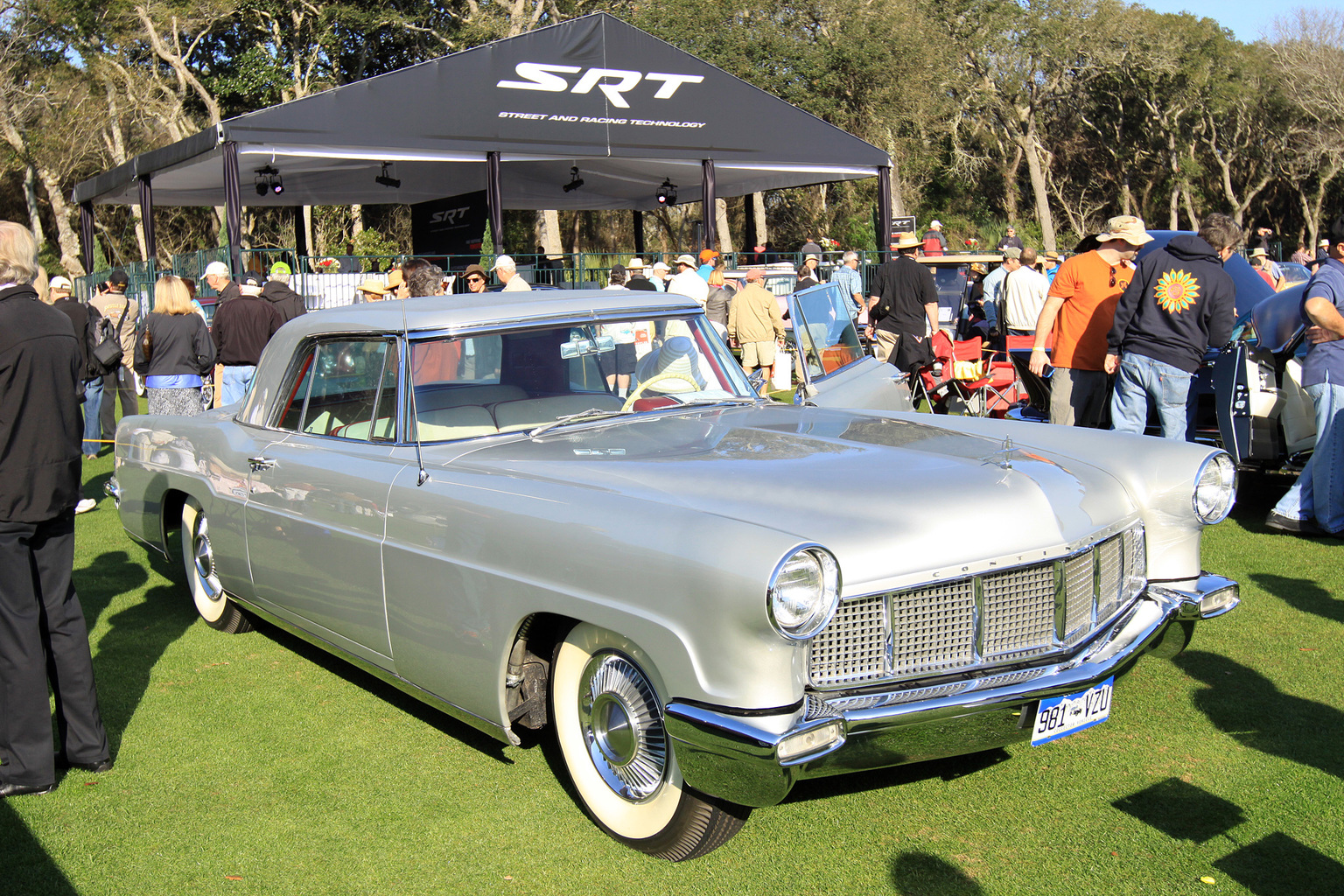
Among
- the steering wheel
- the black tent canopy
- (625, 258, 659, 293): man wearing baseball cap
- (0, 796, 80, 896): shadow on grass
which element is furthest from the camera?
the black tent canopy

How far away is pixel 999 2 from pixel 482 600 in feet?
135

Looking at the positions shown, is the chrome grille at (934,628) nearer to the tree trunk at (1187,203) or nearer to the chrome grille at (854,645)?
the chrome grille at (854,645)

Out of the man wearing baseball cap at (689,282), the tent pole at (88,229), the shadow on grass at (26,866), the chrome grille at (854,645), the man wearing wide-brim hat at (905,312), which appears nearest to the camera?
the chrome grille at (854,645)

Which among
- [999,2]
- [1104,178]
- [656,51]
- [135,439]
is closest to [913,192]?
[999,2]

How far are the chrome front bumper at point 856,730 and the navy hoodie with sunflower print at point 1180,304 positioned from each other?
4214mm

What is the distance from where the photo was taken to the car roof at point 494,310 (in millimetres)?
4195

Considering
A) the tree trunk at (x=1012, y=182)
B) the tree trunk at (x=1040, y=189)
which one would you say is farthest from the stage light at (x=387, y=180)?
the tree trunk at (x=1012, y=182)

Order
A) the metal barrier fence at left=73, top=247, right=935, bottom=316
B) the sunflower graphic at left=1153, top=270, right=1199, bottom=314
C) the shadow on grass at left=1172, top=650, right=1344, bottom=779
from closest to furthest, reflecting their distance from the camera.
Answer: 1. the shadow on grass at left=1172, top=650, right=1344, bottom=779
2. the sunflower graphic at left=1153, top=270, right=1199, bottom=314
3. the metal barrier fence at left=73, top=247, right=935, bottom=316

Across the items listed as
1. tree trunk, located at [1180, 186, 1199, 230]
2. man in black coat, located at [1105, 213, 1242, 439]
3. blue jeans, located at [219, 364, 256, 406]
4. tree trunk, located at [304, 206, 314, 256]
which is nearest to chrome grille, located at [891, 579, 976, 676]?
man in black coat, located at [1105, 213, 1242, 439]

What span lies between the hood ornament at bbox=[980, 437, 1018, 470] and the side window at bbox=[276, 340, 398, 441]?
214 cm

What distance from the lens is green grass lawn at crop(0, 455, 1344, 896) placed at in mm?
3109

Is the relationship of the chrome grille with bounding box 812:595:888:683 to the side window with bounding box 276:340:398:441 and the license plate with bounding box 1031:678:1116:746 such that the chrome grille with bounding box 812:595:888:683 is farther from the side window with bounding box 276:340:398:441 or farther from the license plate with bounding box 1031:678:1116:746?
the side window with bounding box 276:340:398:441

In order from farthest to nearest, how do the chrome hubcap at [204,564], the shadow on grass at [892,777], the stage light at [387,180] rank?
the stage light at [387,180], the chrome hubcap at [204,564], the shadow on grass at [892,777]

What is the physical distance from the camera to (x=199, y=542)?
5.56m
